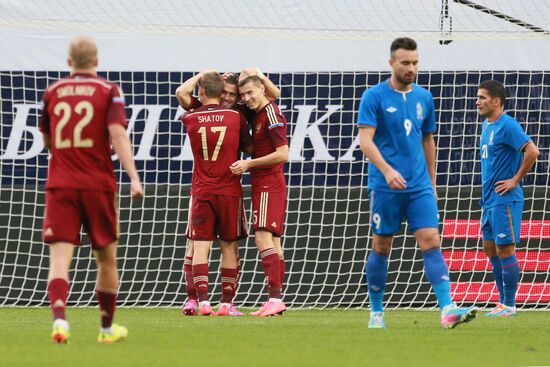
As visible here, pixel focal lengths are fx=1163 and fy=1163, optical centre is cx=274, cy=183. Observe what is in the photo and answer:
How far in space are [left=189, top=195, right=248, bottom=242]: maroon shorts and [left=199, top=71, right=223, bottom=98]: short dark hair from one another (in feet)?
2.83

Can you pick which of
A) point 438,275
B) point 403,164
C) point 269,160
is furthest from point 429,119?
point 269,160

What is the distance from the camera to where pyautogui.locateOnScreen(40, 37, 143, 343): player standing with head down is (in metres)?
6.55

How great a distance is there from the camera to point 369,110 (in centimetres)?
773

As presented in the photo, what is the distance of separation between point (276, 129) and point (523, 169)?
7.13 ft

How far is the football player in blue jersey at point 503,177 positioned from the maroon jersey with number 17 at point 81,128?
15.0 feet

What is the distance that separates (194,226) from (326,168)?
108 inches

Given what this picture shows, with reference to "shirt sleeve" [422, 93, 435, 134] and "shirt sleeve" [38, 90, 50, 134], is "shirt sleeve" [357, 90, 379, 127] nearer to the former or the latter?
"shirt sleeve" [422, 93, 435, 134]

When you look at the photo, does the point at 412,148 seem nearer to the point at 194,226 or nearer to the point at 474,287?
the point at 194,226

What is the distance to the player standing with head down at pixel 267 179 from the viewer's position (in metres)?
9.75

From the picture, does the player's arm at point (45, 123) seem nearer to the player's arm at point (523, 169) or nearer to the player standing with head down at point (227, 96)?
the player standing with head down at point (227, 96)

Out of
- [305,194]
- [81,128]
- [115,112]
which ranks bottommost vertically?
[305,194]

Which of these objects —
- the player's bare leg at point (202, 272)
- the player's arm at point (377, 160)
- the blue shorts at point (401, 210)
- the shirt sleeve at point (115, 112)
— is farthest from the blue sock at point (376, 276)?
the shirt sleeve at point (115, 112)

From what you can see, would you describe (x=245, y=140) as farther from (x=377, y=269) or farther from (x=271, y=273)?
(x=377, y=269)

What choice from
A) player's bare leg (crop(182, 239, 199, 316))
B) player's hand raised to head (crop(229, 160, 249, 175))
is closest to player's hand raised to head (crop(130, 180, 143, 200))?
player's hand raised to head (crop(229, 160, 249, 175))
